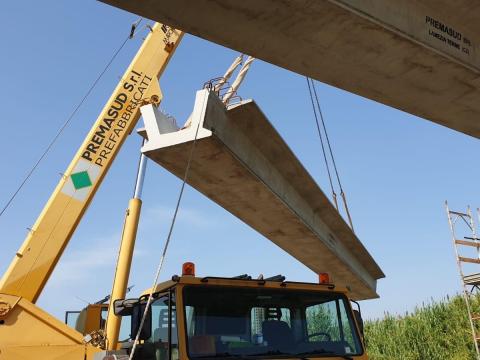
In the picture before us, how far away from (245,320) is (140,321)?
1.00 meters

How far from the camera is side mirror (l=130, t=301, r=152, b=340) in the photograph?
414 centimetres

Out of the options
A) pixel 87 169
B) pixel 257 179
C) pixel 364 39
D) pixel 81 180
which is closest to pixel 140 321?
pixel 364 39

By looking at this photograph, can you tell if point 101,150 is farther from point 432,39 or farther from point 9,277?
point 432,39

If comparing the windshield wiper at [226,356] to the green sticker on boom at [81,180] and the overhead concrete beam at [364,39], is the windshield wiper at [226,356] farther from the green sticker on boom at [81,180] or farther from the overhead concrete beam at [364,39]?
the green sticker on boom at [81,180]

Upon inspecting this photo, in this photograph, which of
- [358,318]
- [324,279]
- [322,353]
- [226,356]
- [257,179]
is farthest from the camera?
[257,179]

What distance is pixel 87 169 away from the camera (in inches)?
320

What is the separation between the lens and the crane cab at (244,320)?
389 centimetres

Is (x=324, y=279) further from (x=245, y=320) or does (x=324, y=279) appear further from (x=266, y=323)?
(x=245, y=320)

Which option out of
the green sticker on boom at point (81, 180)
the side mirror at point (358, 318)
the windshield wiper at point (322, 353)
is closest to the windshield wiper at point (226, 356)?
the windshield wiper at point (322, 353)

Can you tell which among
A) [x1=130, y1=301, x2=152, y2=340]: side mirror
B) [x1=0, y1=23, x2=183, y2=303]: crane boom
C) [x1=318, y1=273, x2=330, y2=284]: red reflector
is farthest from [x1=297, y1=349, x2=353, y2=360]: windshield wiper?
[x1=0, y1=23, x2=183, y2=303]: crane boom

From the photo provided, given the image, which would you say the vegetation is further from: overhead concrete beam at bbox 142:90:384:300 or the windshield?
the windshield

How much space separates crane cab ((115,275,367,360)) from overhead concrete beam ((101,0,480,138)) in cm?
248

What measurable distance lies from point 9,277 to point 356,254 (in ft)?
30.2

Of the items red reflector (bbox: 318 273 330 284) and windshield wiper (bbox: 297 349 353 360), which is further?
red reflector (bbox: 318 273 330 284)
